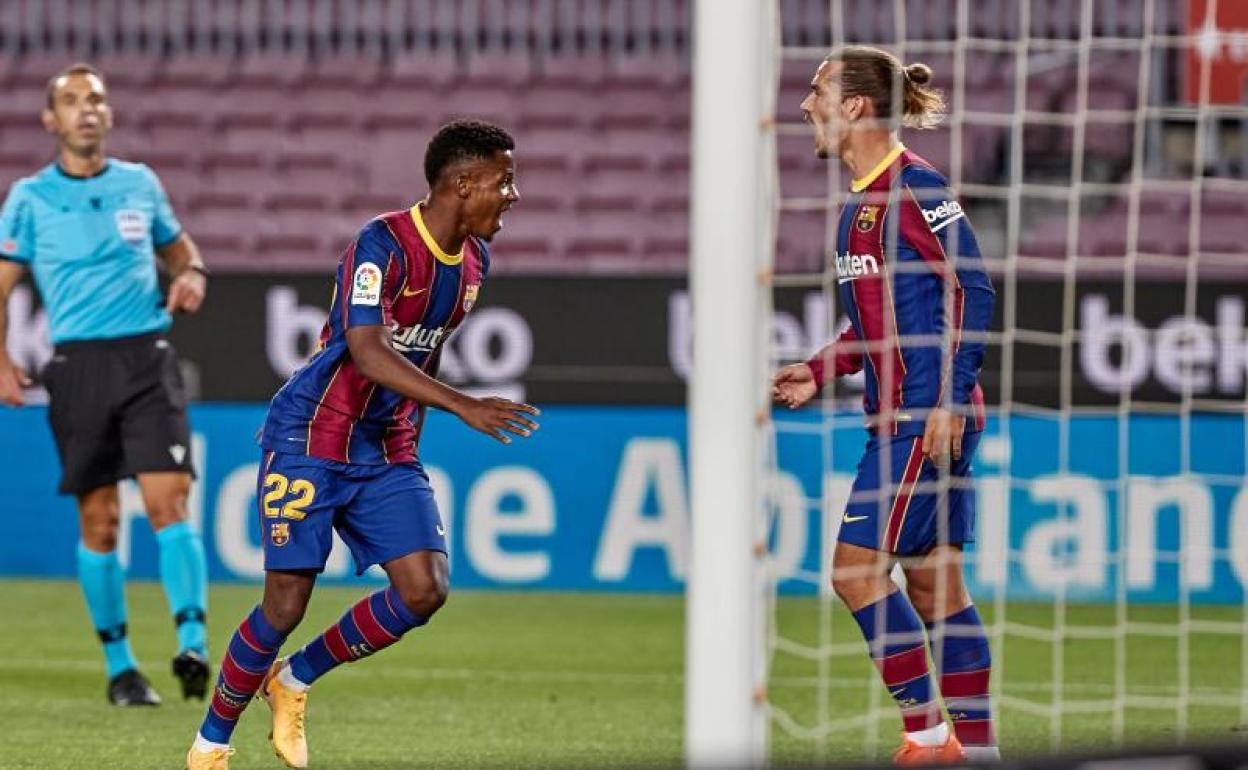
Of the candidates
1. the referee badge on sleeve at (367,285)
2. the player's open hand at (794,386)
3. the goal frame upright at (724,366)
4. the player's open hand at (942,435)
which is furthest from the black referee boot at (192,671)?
the goal frame upright at (724,366)

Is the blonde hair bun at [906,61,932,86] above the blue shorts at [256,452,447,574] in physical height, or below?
above

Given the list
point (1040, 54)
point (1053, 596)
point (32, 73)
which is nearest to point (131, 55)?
point (32, 73)

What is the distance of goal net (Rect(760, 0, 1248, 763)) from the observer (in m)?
7.10

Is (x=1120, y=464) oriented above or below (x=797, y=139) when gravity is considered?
below

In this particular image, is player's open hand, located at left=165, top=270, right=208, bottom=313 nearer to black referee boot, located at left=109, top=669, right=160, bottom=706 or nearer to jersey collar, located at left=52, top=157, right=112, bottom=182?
jersey collar, located at left=52, top=157, right=112, bottom=182

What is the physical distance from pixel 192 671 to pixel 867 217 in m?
2.80

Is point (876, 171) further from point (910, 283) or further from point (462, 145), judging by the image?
point (462, 145)

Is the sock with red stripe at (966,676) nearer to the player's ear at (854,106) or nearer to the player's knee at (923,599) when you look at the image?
the player's knee at (923,599)

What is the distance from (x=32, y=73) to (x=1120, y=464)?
8039mm

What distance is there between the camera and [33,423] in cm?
1066

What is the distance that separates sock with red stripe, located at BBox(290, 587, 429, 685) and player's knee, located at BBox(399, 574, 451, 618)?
36 mm

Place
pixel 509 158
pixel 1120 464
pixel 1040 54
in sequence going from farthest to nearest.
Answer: pixel 1040 54, pixel 1120 464, pixel 509 158

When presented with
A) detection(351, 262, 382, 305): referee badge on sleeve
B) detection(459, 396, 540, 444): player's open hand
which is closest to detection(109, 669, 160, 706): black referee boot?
detection(351, 262, 382, 305): referee badge on sleeve

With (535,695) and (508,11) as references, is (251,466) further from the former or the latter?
(508,11)
